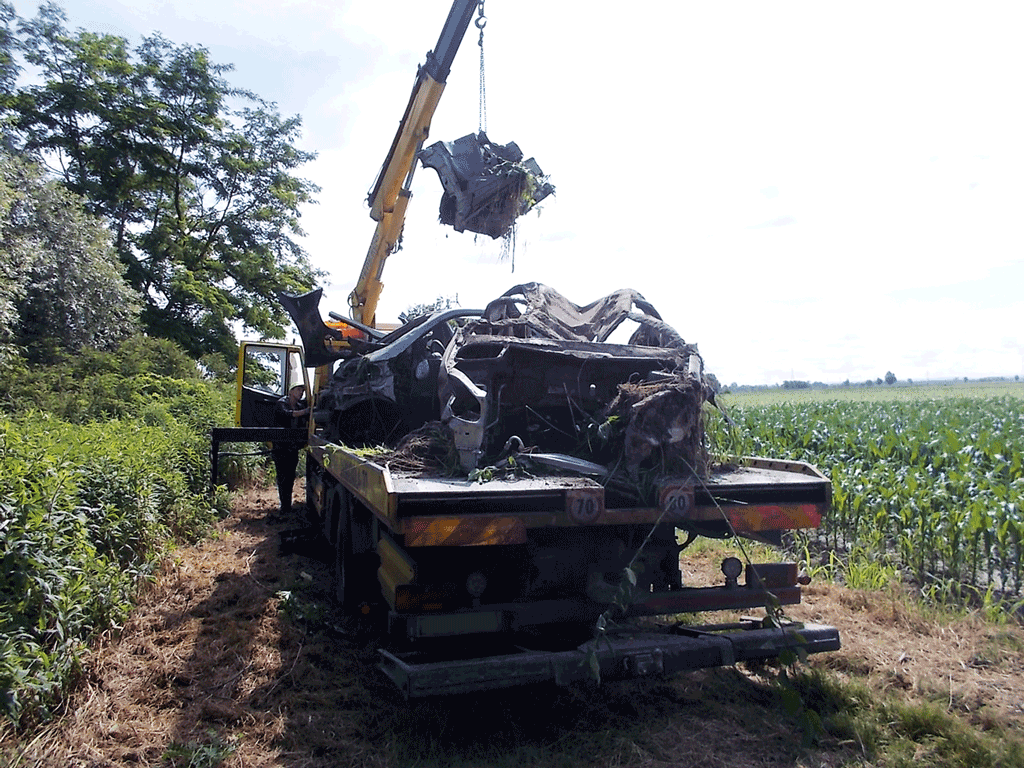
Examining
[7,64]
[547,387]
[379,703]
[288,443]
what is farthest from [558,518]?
[7,64]

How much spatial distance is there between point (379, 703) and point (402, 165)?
28.0 ft

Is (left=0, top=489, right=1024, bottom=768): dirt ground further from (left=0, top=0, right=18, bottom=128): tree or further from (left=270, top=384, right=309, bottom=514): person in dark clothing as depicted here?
(left=0, top=0, right=18, bottom=128): tree

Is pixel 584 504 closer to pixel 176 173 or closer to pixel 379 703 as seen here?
pixel 379 703

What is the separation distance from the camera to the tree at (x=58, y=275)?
47.2 ft

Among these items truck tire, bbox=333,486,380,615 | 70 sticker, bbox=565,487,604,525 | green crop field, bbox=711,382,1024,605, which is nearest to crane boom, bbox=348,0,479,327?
green crop field, bbox=711,382,1024,605

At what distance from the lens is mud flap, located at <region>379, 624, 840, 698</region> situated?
133 inches

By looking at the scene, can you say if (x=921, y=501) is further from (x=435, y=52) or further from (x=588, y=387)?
(x=435, y=52)

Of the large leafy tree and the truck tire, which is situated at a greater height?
the large leafy tree

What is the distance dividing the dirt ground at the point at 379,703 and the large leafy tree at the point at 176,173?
18586 mm

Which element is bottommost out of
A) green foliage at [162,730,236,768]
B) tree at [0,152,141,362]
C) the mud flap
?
green foliage at [162,730,236,768]

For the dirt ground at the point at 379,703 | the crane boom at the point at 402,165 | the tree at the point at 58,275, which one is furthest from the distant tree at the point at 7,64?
the dirt ground at the point at 379,703

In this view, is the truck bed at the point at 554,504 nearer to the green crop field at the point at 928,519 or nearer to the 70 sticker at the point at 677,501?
the 70 sticker at the point at 677,501

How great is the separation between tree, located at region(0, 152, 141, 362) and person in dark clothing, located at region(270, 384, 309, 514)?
25.3 ft

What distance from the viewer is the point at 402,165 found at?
10875 mm
